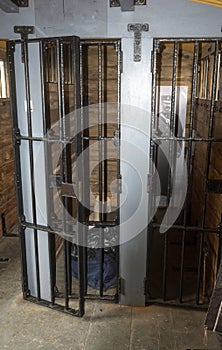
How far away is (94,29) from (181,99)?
256 cm

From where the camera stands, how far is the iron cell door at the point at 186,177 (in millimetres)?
2299

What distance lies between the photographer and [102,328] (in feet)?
7.94

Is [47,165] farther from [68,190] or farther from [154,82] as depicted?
[154,82]

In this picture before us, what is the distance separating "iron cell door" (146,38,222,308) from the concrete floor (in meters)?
0.20

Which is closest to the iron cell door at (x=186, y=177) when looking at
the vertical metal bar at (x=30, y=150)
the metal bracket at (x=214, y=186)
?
the metal bracket at (x=214, y=186)

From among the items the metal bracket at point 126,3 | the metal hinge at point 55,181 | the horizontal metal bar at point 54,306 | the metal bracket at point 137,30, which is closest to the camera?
the metal bracket at point 126,3

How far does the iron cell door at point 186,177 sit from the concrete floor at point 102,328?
0.66ft

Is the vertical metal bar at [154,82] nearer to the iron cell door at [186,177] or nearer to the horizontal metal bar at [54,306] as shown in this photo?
the iron cell door at [186,177]

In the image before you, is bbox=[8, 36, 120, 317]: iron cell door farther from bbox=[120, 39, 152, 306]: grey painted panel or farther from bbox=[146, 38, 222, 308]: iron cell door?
bbox=[146, 38, 222, 308]: iron cell door

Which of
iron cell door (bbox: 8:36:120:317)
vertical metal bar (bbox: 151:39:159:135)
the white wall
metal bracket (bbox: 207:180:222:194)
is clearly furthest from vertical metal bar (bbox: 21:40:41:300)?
metal bracket (bbox: 207:180:222:194)

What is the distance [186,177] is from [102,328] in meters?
2.39

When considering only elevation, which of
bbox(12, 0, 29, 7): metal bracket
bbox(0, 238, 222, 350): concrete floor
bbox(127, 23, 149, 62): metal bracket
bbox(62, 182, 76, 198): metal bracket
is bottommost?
bbox(0, 238, 222, 350): concrete floor

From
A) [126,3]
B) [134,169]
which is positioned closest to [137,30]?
[126,3]

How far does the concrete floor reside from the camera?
2260mm
